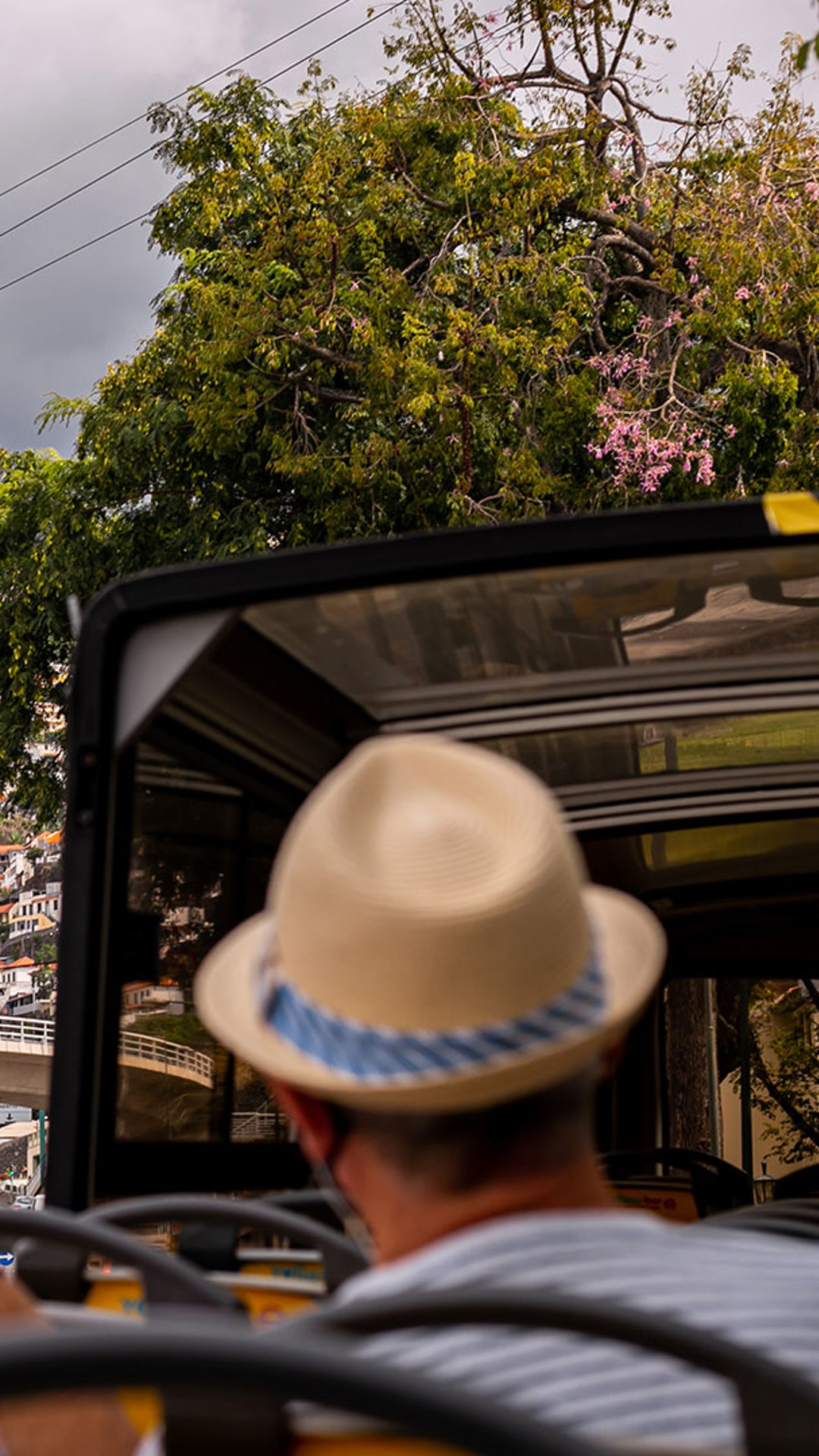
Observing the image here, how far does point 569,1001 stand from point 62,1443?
1.79ft

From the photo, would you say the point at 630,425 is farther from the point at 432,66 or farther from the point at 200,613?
the point at 200,613

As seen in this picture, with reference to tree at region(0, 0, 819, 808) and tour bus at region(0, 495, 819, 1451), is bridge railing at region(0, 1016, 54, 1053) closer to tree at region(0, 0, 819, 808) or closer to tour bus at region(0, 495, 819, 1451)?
tree at region(0, 0, 819, 808)

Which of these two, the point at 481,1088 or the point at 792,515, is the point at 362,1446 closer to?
the point at 481,1088

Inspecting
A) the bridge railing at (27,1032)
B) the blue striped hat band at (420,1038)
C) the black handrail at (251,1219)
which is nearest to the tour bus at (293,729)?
the black handrail at (251,1219)

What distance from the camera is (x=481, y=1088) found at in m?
1.28

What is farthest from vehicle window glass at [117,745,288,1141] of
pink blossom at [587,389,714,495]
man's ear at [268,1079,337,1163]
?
pink blossom at [587,389,714,495]

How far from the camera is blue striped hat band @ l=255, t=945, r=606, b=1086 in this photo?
130 cm

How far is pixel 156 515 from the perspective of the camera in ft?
53.6

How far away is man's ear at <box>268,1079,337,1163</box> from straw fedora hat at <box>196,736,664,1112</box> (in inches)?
1.4

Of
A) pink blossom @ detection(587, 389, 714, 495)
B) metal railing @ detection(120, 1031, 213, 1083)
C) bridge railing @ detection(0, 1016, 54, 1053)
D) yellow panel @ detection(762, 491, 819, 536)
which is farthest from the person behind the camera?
bridge railing @ detection(0, 1016, 54, 1053)

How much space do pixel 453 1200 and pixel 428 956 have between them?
0.19m

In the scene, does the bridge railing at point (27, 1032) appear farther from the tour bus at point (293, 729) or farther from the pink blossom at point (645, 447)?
the tour bus at point (293, 729)

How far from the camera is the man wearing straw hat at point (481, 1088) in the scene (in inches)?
46.8

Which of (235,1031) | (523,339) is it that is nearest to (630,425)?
(523,339)
